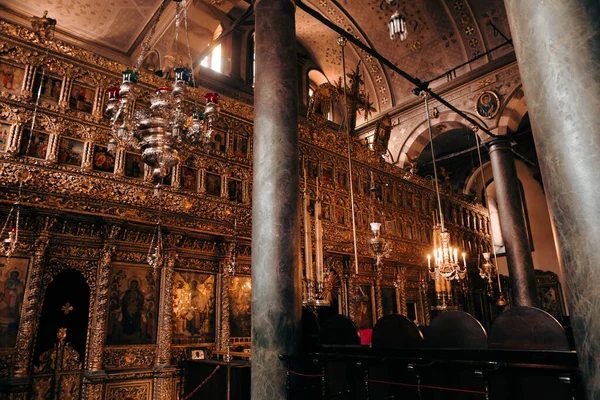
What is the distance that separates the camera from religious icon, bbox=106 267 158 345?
613 cm

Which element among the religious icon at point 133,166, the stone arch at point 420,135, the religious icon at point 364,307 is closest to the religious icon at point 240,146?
the religious icon at point 133,166

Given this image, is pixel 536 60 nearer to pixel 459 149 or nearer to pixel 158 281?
pixel 158 281

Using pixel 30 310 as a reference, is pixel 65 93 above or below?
above

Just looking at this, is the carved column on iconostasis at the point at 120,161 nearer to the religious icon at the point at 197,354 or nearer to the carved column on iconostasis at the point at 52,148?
the carved column on iconostasis at the point at 52,148

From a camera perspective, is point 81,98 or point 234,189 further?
point 234,189

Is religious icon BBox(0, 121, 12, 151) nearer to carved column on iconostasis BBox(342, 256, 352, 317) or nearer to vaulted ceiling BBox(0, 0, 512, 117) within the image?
vaulted ceiling BBox(0, 0, 512, 117)

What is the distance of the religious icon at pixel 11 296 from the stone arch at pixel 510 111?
39.2 ft

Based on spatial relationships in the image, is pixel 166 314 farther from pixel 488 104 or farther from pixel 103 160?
pixel 488 104

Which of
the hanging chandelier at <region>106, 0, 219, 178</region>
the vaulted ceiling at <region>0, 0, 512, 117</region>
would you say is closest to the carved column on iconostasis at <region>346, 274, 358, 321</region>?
the hanging chandelier at <region>106, 0, 219, 178</region>

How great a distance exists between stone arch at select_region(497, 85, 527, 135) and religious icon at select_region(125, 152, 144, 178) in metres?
10.0

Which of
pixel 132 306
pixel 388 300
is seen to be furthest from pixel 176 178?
pixel 388 300

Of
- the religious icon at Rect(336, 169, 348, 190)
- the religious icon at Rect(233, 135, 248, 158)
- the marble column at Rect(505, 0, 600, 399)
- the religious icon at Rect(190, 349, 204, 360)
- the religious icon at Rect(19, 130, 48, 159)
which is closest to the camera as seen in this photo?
the marble column at Rect(505, 0, 600, 399)

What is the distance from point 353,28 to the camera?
12602 millimetres

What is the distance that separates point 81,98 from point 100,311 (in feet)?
11.4
